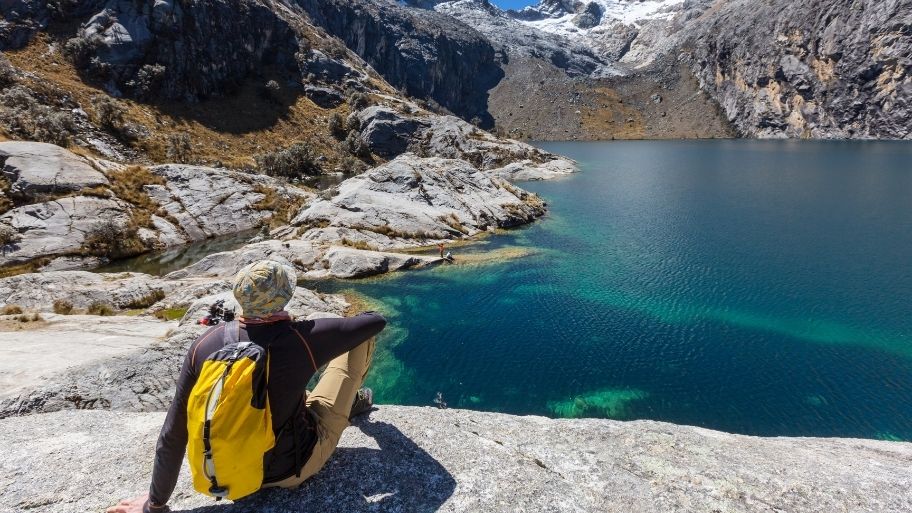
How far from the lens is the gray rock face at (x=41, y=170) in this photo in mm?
39500

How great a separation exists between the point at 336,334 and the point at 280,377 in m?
0.86

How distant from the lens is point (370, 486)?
6863mm

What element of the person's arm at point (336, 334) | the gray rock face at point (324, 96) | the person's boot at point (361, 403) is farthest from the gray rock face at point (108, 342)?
the gray rock face at point (324, 96)

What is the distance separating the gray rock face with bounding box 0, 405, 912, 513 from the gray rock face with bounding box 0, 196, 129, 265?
124 ft

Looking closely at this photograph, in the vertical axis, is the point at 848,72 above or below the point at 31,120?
above

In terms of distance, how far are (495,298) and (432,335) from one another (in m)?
7.60

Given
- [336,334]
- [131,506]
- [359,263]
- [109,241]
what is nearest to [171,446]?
[131,506]

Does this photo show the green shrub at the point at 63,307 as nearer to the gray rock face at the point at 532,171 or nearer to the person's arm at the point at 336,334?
the person's arm at the point at 336,334

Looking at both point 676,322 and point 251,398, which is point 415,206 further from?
point 251,398

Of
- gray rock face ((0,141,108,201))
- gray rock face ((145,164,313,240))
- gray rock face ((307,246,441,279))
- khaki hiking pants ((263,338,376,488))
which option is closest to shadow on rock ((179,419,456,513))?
khaki hiking pants ((263,338,376,488))

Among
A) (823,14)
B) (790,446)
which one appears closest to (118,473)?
(790,446)

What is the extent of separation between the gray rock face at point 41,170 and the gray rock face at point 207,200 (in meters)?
5.74

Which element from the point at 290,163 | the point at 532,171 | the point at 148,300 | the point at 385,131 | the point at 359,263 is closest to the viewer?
the point at 148,300

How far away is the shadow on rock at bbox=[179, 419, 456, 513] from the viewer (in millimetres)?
6293
